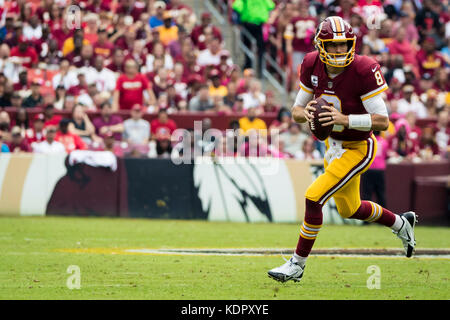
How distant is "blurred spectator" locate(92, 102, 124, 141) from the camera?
15.6m

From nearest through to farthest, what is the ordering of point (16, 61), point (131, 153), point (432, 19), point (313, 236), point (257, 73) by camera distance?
point (313, 236), point (131, 153), point (16, 61), point (257, 73), point (432, 19)

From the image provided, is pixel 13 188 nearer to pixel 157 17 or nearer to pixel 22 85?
pixel 22 85

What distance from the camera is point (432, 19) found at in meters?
21.2

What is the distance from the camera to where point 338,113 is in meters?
7.59

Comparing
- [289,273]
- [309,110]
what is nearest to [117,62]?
[309,110]

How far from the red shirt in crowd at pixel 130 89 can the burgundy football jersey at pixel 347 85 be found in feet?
28.4

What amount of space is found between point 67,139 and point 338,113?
27.4 feet

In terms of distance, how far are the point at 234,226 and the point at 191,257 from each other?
3.91 meters

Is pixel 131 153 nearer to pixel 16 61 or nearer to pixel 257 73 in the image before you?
pixel 16 61

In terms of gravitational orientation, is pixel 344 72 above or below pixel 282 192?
→ above

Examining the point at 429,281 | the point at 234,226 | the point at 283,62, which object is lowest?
the point at 234,226

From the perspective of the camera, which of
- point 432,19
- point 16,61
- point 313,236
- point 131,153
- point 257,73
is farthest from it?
point 432,19

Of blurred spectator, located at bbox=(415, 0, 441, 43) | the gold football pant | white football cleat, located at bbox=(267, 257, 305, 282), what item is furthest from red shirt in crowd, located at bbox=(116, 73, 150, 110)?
white football cleat, located at bbox=(267, 257, 305, 282)
